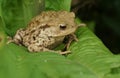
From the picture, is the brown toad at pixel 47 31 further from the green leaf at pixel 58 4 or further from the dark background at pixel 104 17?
the dark background at pixel 104 17

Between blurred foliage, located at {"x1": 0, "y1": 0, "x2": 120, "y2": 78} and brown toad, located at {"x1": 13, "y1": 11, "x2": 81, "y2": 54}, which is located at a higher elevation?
blurred foliage, located at {"x1": 0, "y1": 0, "x2": 120, "y2": 78}

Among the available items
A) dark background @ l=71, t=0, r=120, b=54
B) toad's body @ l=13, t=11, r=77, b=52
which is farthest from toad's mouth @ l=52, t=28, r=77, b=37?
dark background @ l=71, t=0, r=120, b=54

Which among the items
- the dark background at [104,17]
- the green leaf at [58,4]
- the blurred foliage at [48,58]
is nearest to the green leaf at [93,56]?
the blurred foliage at [48,58]

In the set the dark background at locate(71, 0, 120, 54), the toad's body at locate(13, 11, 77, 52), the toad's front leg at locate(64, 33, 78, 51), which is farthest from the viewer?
the dark background at locate(71, 0, 120, 54)

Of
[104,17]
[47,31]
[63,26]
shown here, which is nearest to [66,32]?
[63,26]

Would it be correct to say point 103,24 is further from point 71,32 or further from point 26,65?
point 26,65

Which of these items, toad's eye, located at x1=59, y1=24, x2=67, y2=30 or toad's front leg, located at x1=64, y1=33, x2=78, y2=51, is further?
toad's eye, located at x1=59, y1=24, x2=67, y2=30

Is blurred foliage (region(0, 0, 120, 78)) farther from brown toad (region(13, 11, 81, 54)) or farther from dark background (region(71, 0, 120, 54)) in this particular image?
dark background (region(71, 0, 120, 54))
